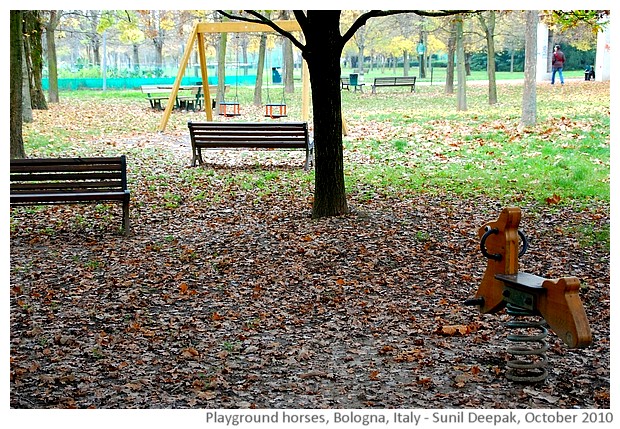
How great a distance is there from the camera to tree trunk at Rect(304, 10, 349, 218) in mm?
8695

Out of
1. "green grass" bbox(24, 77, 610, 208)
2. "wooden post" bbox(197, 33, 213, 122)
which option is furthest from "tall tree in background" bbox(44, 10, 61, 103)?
"wooden post" bbox(197, 33, 213, 122)

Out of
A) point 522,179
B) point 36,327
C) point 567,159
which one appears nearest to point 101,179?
point 36,327

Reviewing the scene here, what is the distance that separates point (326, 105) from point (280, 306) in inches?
128

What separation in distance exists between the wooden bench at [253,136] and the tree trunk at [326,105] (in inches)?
160

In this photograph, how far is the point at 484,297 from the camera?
4793 millimetres

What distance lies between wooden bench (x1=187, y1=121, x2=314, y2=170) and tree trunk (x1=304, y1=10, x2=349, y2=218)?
4.07 metres

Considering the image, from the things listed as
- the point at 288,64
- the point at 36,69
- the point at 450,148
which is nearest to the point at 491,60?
the point at 450,148

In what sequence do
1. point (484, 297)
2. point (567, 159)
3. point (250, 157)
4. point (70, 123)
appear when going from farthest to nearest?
1. point (70, 123)
2. point (250, 157)
3. point (567, 159)
4. point (484, 297)

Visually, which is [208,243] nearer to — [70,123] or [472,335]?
[472,335]

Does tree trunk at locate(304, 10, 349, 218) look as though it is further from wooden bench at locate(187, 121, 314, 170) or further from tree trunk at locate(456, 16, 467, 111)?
tree trunk at locate(456, 16, 467, 111)

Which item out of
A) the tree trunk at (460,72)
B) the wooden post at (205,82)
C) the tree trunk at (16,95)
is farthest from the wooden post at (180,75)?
the tree trunk at (460,72)

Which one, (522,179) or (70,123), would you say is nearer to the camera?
(522,179)

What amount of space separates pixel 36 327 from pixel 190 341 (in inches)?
48.8
